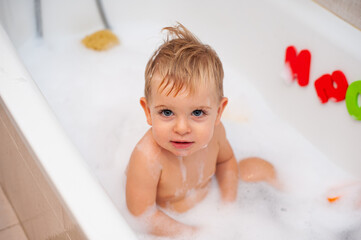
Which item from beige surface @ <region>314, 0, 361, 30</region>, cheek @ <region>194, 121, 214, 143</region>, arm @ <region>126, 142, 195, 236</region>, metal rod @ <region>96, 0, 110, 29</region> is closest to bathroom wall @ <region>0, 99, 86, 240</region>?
arm @ <region>126, 142, 195, 236</region>

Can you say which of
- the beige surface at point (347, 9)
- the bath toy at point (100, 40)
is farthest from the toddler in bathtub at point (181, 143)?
the bath toy at point (100, 40)

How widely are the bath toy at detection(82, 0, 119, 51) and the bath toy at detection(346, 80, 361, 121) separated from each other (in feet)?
3.01

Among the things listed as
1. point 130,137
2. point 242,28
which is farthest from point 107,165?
point 242,28

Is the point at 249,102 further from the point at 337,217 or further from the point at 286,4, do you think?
the point at 337,217

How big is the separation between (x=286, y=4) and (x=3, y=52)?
80cm

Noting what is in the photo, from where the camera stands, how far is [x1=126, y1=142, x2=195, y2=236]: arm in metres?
1.07

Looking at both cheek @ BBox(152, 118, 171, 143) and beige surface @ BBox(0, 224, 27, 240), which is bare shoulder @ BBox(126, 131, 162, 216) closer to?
cheek @ BBox(152, 118, 171, 143)

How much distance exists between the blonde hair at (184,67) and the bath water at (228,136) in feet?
1.00

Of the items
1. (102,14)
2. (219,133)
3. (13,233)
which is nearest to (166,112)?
(219,133)

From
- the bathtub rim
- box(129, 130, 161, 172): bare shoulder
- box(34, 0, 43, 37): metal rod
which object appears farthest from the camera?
box(34, 0, 43, 37): metal rod

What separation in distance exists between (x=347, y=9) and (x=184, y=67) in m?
0.58

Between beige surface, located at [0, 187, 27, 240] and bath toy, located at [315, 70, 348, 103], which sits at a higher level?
bath toy, located at [315, 70, 348, 103]

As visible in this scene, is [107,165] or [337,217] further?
[107,165]

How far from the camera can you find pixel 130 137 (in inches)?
56.7
